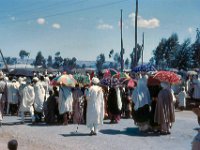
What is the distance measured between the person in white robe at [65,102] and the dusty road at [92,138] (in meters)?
0.61

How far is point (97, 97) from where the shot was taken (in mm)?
13297

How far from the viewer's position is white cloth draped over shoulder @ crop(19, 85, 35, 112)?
52.5ft

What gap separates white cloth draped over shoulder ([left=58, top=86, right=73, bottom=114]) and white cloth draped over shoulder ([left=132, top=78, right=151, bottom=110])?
2.77m

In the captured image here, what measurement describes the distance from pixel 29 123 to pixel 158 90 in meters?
5.08

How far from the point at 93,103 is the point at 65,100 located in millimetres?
2628

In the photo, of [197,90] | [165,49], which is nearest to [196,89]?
[197,90]

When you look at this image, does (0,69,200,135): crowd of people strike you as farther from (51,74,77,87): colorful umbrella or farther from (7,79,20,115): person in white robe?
(51,74,77,87): colorful umbrella

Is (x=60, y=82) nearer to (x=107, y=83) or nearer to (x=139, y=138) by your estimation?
(x=107, y=83)

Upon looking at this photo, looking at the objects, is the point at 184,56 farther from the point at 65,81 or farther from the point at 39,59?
the point at 39,59

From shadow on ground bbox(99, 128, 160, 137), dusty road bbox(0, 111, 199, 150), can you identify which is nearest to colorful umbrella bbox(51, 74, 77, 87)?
dusty road bbox(0, 111, 199, 150)

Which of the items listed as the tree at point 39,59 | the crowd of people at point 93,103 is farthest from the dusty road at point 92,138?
the tree at point 39,59

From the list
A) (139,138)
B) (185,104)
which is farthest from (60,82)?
(185,104)

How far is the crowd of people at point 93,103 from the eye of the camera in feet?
44.2

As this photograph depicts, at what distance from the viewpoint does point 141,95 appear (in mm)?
13930
